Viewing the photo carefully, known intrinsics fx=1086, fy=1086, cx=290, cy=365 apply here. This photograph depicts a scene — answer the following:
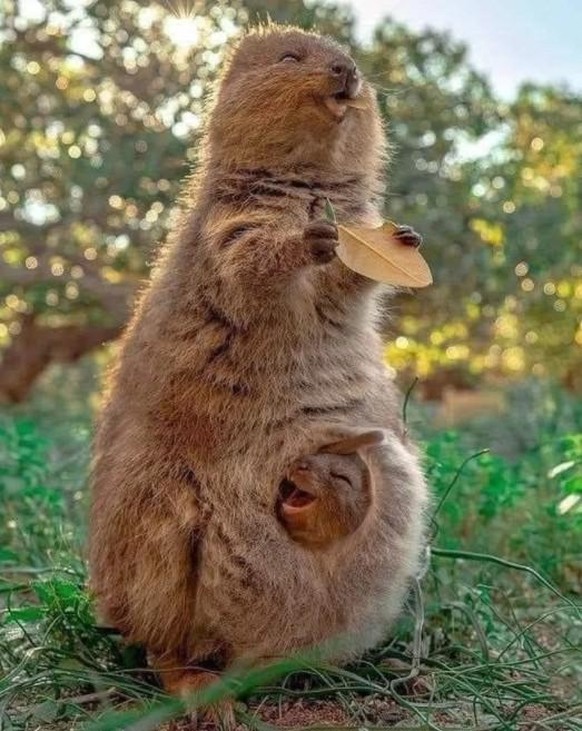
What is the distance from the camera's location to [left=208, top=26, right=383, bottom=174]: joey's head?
7.77ft

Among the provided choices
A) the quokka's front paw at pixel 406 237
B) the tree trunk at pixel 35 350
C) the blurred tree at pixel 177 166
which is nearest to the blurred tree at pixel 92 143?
the blurred tree at pixel 177 166

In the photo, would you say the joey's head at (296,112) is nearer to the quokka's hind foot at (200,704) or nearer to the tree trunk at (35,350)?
the quokka's hind foot at (200,704)

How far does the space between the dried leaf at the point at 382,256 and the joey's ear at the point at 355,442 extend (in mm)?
305

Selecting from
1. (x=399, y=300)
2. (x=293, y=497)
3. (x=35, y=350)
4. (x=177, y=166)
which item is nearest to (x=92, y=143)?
(x=177, y=166)

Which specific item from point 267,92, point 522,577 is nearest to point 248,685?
point 267,92

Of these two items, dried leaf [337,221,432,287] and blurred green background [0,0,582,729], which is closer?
dried leaf [337,221,432,287]

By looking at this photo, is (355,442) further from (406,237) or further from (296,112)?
(296,112)

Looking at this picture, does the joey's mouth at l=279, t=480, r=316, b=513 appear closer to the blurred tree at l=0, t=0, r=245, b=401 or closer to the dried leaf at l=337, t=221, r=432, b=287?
the dried leaf at l=337, t=221, r=432, b=287

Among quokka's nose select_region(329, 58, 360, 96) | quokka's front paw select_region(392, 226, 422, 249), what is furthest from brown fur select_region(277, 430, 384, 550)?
quokka's nose select_region(329, 58, 360, 96)

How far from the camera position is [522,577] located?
134 inches

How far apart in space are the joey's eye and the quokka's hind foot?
136 centimetres

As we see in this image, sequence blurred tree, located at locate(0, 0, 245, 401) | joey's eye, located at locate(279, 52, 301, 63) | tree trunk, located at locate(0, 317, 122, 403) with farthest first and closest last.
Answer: tree trunk, located at locate(0, 317, 122, 403) → blurred tree, located at locate(0, 0, 245, 401) → joey's eye, located at locate(279, 52, 301, 63)

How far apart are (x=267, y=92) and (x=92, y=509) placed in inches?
40.0

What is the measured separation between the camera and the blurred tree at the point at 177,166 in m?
5.27
